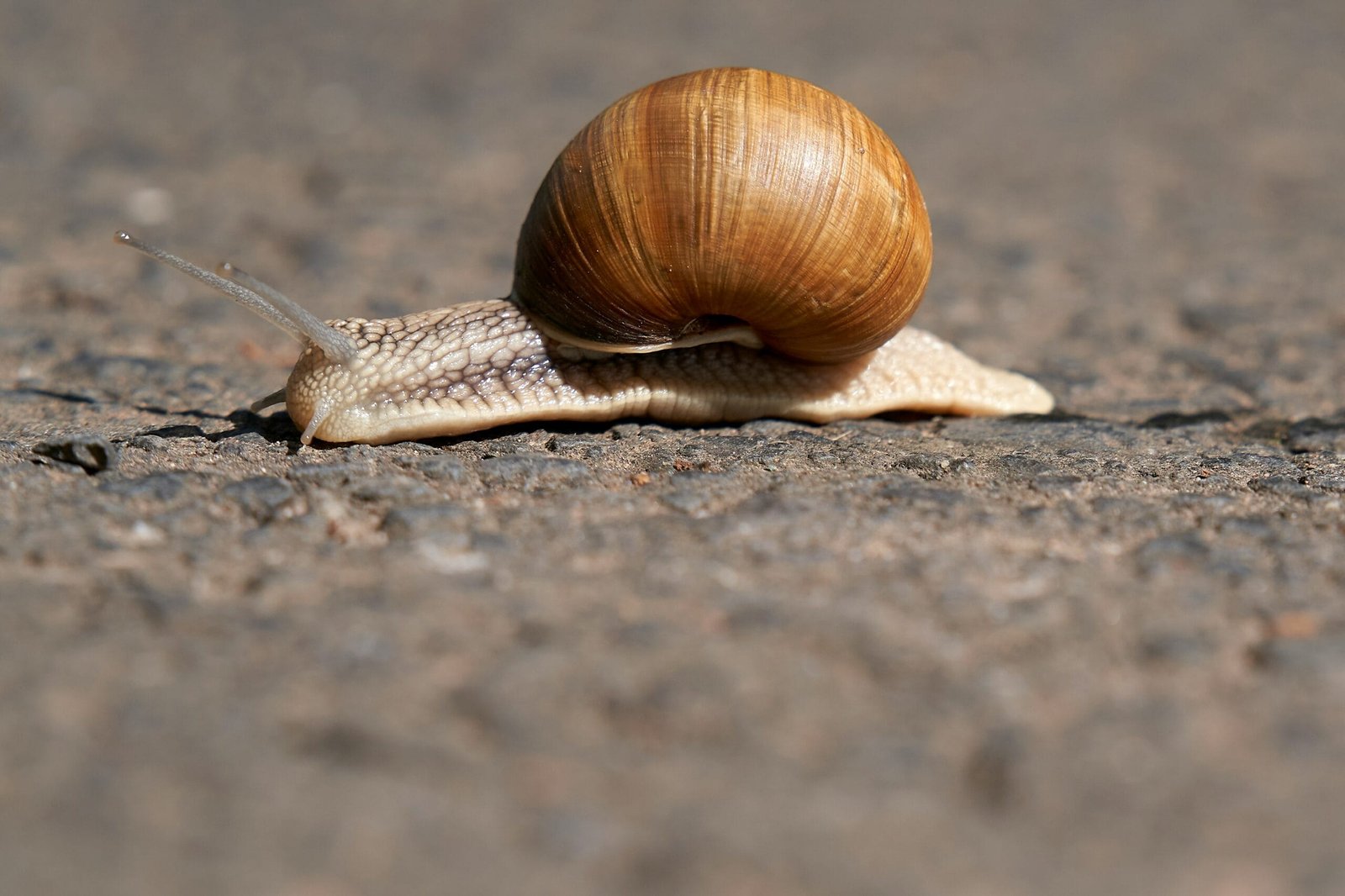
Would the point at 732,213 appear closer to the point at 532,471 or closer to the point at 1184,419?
the point at 532,471

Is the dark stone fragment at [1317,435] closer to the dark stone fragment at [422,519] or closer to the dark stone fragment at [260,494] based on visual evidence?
the dark stone fragment at [422,519]

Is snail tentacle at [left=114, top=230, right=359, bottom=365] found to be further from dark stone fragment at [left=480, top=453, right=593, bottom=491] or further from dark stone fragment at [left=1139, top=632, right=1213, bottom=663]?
dark stone fragment at [left=1139, top=632, right=1213, bottom=663]

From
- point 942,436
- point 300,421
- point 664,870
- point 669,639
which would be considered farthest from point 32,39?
point 664,870

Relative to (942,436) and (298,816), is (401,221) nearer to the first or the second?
(942,436)

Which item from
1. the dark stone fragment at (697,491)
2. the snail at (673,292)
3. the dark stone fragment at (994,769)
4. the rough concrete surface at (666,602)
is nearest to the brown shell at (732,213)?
the snail at (673,292)

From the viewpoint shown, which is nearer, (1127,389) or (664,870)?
(664,870)

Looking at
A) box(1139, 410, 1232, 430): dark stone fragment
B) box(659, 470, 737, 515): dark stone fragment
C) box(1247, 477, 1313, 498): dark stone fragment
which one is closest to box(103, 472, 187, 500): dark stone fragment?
box(659, 470, 737, 515): dark stone fragment

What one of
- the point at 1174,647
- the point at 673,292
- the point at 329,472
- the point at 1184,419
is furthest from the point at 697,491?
the point at 1184,419
